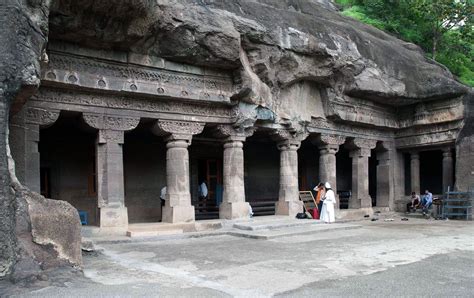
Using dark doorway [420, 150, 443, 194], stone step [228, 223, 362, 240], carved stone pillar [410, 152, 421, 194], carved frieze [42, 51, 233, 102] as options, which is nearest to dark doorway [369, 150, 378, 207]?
dark doorway [420, 150, 443, 194]

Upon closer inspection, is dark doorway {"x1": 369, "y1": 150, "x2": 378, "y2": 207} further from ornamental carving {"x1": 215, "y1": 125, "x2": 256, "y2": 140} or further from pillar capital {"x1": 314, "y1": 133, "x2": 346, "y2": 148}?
ornamental carving {"x1": 215, "y1": 125, "x2": 256, "y2": 140}

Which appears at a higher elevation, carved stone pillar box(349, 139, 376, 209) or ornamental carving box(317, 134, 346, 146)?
ornamental carving box(317, 134, 346, 146)

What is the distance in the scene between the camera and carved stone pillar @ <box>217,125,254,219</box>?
1281cm

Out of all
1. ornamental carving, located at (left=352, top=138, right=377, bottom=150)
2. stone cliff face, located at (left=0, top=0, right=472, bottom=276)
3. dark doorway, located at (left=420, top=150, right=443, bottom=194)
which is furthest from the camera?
dark doorway, located at (left=420, top=150, right=443, bottom=194)

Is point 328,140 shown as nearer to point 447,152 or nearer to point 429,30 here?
point 447,152

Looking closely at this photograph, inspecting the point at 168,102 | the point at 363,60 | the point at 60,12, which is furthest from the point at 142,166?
the point at 363,60

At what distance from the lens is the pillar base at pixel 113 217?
33.9 ft

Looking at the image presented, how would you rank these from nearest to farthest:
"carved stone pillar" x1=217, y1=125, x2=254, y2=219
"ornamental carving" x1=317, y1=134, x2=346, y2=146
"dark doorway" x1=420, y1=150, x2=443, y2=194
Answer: "carved stone pillar" x1=217, y1=125, x2=254, y2=219 < "ornamental carving" x1=317, y1=134, x2=346, y2=146 < "dark doorway" x1=420, y1=150, x2=443, y2=194

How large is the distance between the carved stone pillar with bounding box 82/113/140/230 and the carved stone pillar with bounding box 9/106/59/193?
3.29 feet

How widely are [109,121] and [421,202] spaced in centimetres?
1217

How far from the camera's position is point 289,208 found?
14.0 metres

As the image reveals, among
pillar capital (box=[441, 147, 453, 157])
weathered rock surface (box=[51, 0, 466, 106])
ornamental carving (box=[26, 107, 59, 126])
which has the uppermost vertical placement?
weathered rock surface (box=[51, 0, 466, 106])

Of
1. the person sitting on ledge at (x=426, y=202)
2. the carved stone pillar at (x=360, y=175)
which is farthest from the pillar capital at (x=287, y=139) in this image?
the person sitting on ledge at (x=426, y=202)

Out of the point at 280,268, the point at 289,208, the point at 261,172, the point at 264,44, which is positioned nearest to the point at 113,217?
the point at 280,268
